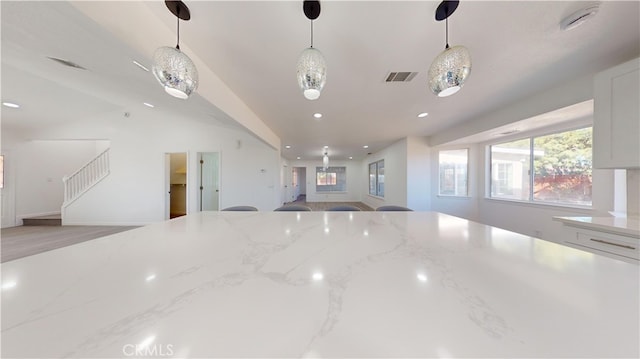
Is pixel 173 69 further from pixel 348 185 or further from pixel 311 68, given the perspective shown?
pixel 348 185

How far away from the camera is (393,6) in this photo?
4.30 feet

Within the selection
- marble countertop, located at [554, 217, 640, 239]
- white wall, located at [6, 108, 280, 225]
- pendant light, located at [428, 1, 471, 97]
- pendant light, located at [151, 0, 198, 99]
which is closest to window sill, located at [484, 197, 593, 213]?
marble countertop, located at [554, 217, 640, 239]

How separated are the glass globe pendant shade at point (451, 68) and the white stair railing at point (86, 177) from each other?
695 cm

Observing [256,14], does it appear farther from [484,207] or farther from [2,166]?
[2,166]

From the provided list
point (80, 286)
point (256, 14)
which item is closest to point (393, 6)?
point (256, 14)

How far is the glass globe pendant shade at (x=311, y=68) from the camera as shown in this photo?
111 centimetres

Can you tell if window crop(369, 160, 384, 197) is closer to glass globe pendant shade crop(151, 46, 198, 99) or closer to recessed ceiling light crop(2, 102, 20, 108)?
glass globe pendant shade crop(151, 46, 198, 99)

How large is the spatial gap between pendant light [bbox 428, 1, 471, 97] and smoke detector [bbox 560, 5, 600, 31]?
0.87 metres

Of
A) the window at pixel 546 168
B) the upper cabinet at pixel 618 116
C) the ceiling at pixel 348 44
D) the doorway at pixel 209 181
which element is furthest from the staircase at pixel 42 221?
the window at pixel 546 168

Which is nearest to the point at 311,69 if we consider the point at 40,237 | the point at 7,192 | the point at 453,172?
the point at 453,172

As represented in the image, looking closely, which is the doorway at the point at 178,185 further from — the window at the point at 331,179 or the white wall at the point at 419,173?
the white wall at the point at 419,173

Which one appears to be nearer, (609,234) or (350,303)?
(350,303)

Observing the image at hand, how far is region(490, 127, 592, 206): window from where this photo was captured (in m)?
2.80

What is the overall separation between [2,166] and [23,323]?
26.2 ft
